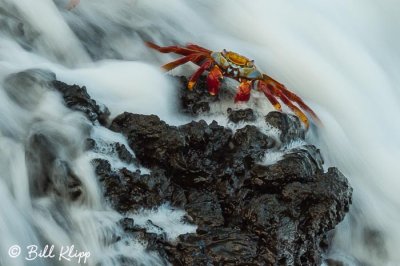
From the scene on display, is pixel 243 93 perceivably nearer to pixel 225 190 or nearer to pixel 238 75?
pixel 238 75

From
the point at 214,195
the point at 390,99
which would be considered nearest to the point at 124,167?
the point at 214,195

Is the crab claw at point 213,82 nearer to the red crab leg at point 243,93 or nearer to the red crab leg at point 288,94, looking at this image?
the red crab leg at point 243,93

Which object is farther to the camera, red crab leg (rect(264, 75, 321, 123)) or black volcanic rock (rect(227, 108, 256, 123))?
red crab leg (rect(264, 75, 321, 123))

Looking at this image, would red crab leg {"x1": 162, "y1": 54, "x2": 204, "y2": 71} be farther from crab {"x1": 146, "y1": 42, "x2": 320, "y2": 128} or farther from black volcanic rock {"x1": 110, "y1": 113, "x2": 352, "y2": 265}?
black volcanic rock {"x1": 110, "y1": 113, "x2": 352, "y2": 265}

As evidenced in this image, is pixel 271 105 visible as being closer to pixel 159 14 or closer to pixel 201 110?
pixel 201 110

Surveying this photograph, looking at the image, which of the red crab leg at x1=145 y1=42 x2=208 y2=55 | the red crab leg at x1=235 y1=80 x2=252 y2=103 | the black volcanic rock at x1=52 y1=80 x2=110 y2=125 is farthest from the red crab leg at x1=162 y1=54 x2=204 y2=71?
the black volcanic rock at x1=52 y1=80 x2=110 y2=125

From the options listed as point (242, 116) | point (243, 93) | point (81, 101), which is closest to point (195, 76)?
point (243, 93)

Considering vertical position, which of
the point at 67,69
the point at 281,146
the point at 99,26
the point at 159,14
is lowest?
the point at 281,146
